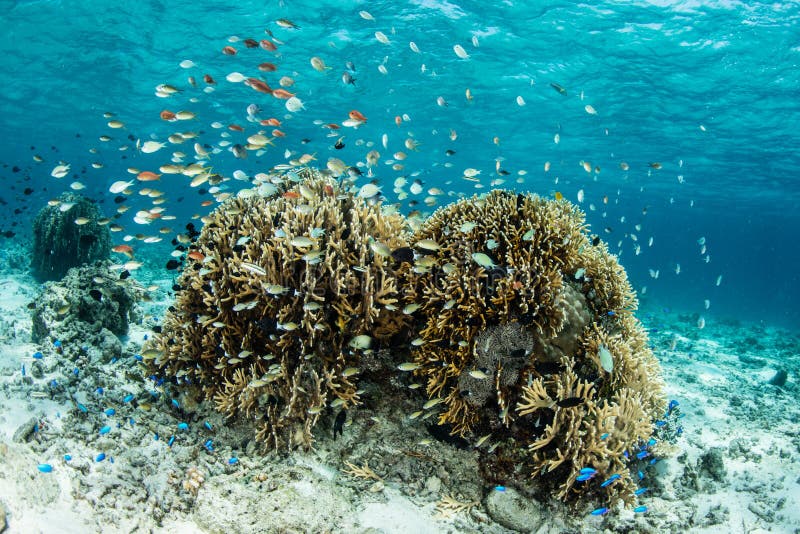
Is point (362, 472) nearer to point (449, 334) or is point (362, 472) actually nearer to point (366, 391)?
point (366, 391)

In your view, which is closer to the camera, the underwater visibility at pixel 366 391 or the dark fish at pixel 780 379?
the underwater visibility at pixel 366 391

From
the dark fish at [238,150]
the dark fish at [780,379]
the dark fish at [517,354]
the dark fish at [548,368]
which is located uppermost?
the dark fish at [238,150]

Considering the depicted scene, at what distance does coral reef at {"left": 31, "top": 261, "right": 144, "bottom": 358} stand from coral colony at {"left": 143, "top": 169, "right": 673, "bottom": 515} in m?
2.78

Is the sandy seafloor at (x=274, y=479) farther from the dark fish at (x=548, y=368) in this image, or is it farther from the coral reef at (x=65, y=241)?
the coral reef at (x=65, y=241)

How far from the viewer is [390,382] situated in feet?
19.9

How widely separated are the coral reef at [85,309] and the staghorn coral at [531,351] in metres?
6.43

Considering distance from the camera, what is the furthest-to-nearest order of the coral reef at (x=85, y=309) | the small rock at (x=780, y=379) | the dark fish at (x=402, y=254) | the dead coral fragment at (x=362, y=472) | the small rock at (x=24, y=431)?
the small rock at (x=780, y=379) → the coral reef at (x=85, y=309) → the dark fish at (x=402, y=254) → the dead coral fragment at (x=362, y=472) → the small rock at (x=24, y=431)

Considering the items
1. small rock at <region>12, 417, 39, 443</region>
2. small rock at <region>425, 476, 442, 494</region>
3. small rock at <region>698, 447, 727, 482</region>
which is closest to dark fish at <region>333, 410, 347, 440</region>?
small rock at <region>425, 476, 442, 494</region>


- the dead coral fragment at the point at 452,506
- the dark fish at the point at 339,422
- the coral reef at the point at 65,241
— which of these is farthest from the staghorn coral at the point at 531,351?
the coral reef at the point at 65,241

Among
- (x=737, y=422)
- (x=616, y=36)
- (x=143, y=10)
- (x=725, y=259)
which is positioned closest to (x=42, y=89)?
(x=143, y=10)

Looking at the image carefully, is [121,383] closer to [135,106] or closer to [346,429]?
[346,429]

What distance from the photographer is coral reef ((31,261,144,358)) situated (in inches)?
313

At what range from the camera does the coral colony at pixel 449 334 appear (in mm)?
5141

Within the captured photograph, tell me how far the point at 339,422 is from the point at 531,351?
2.68 meters
